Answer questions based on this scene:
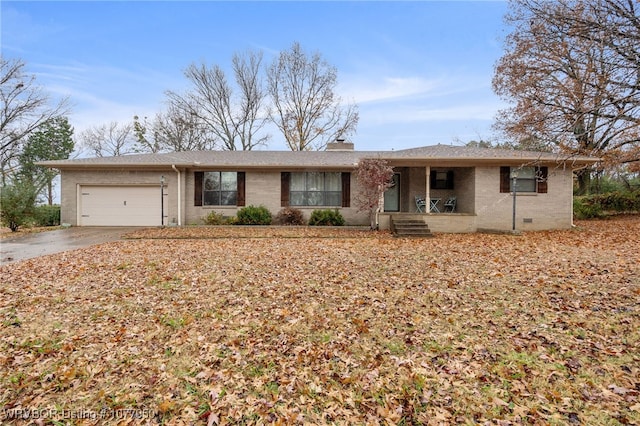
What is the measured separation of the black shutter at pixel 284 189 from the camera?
1441 cm

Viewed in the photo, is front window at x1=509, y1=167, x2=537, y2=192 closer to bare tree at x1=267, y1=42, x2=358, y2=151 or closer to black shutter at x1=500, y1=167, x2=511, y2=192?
black shutter at x1=500, y1=167, x2=511, y2=192

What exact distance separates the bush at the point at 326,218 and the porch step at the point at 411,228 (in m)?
2.68

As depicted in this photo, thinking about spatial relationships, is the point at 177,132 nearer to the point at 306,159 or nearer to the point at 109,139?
the point at 109,139

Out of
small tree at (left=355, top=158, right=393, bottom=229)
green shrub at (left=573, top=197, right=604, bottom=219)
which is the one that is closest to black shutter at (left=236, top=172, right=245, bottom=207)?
small tree at (left=355, top=158, right=393, bottom=229)

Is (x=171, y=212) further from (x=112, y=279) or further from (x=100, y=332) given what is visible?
(x=100, y=332)

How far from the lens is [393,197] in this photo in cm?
1470

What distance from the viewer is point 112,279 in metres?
5.74

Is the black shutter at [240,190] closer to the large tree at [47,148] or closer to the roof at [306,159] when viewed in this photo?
the roof at [306,159]

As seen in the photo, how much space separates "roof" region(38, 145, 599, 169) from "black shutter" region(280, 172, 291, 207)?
2.05 feet

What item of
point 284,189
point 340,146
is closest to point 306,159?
point 284,189

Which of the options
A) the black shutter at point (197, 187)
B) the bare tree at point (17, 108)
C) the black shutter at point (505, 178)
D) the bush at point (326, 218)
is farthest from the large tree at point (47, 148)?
the black shutter at point (505, 178)

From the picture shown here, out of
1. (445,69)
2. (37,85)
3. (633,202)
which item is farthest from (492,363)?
(37,85)

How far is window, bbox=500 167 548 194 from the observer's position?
42.4 feet

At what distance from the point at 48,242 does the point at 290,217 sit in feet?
27.5
